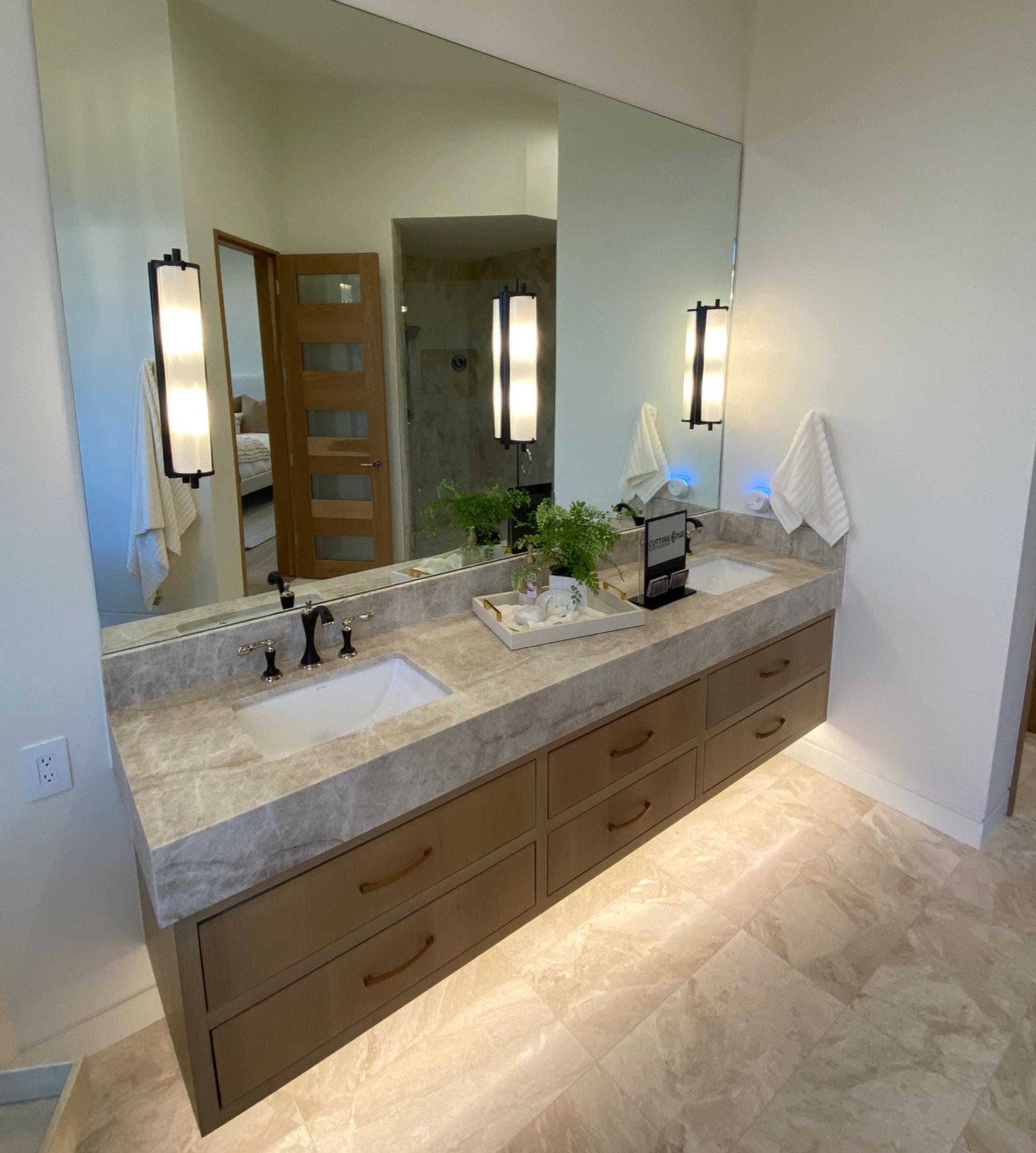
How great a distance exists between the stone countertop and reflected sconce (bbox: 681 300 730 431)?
34.6 inches

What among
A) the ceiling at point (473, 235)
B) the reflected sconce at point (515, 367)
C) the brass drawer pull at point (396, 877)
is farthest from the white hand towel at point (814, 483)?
the brass drawer pull at point (396, 877)

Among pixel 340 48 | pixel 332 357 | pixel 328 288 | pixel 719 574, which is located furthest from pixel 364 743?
pixel 719 574

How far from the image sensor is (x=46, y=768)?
1.57m

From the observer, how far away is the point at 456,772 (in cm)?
156

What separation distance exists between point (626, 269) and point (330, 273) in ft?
3.64

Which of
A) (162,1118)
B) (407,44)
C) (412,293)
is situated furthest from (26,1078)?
(407,44)

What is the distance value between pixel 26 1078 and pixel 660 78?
9.92 feet

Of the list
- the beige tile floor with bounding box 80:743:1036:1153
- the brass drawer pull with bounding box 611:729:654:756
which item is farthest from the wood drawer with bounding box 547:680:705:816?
the beige tile floor with bounding box 80:743:1036:1153

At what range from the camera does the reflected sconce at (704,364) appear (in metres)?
2.72

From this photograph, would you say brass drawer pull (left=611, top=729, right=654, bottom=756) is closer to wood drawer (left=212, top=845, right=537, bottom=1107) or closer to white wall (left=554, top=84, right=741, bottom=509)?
wood drawer (left=212, top=845, right=537, bottom=1107)

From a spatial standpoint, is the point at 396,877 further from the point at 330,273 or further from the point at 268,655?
the point at 330,273

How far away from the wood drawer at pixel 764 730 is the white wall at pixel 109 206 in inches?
67.3

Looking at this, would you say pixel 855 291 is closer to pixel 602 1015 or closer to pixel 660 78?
pixel 660 78

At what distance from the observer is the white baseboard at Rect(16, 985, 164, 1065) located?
170 centimetres
